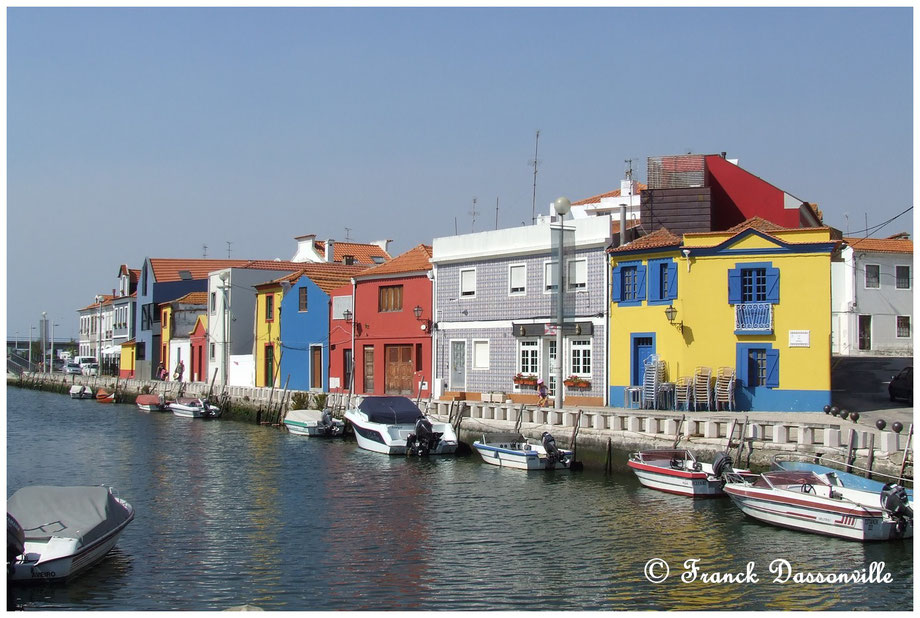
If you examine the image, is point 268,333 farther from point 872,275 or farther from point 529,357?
point 872,275

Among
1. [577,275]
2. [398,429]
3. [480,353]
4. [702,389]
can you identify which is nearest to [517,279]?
[577,275]

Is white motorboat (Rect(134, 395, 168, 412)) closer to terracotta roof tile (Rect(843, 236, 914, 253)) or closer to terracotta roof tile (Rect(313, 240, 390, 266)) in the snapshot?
terracotta roof tile (Rect(313, 240, 390, 266))

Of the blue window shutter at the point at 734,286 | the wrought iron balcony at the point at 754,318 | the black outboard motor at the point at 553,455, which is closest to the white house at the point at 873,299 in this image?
the blue window shutter at the point at 734,286

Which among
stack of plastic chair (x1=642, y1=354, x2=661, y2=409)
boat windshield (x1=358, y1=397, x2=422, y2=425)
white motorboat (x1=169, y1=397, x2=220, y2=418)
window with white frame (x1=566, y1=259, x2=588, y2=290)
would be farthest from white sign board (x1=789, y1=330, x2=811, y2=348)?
white motorboat (x1=169, y1=397, x2=220, y2=418)

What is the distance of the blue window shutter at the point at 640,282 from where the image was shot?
3388 centimetres

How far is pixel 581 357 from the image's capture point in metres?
35.8

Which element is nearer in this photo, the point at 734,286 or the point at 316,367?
the point at 734,286

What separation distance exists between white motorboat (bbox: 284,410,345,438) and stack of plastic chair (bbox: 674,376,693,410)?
12974mm

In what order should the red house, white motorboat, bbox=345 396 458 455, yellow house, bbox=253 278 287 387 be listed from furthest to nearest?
yellow house, bbox=253 278 287 387
the red house
white motorboat, bbox=345 396 458 455

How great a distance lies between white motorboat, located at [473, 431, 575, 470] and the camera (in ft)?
89.1

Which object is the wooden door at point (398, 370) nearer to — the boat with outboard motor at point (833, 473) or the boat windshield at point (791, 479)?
the boat with outboard motor at point (833, 473)

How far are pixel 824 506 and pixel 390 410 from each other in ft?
56.6

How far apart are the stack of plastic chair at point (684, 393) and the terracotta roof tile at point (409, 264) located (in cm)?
1394

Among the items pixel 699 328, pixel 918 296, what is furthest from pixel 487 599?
pixel 699 328
